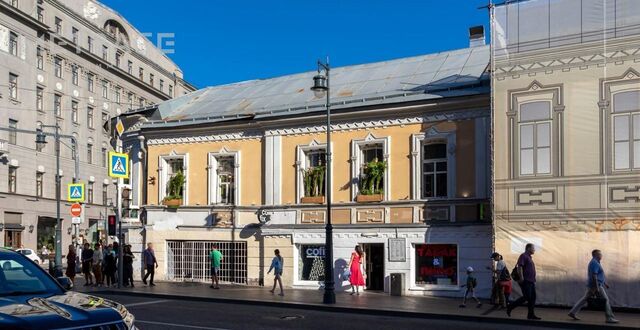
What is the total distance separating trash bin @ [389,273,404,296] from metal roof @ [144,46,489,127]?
552 centimetres

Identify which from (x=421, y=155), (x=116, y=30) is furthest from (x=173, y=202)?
(x=116, y=30)

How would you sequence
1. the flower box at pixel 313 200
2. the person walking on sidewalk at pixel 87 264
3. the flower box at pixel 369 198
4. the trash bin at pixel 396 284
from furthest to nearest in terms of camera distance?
1. the person walking on sidewalk at pixel 87 264
2. the flower box at pixel 313 200
3. the flower box at pixel 369 198
4. the trash bin at pixel 396 284

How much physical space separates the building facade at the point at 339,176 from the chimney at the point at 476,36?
3.02 ft

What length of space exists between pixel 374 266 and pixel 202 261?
23.3 feet

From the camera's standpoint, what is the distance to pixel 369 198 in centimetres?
2184

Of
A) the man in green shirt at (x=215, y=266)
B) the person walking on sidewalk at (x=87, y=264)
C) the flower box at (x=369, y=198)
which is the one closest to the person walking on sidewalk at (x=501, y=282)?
the flower box at (x=369, y=198)

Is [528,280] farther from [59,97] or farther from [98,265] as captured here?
[59,97]

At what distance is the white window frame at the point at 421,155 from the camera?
20.6 metres

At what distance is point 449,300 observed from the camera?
64.6 feet

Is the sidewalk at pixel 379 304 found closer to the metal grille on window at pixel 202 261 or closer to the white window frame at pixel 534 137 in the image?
the metal grille on window at pixel 202 261

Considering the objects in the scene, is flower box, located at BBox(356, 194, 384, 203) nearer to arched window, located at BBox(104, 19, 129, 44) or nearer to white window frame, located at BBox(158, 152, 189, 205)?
white window frame, located at BBox(158, 152, 189, 205)

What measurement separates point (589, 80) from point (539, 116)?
1.57 metres

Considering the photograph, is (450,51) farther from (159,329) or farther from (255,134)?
(159,329)

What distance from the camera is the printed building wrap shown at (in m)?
17.0
